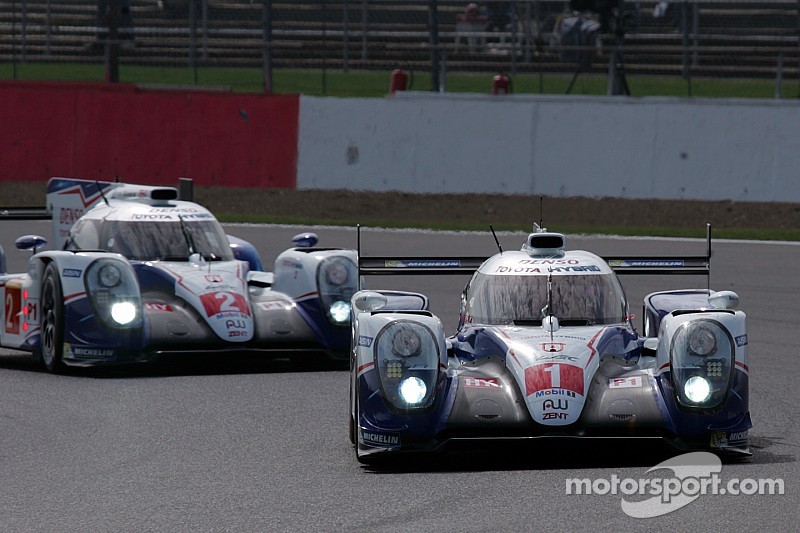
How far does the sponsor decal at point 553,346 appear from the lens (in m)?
8.40

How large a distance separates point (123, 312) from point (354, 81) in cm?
1874

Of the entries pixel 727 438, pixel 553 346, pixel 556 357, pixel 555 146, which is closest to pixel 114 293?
pixel 553 346

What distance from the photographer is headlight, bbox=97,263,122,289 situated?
1207 centimetres

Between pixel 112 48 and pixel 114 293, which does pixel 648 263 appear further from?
pixel 112 48

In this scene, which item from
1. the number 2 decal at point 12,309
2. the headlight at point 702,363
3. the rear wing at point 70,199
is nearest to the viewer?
the headlight at point 702,363

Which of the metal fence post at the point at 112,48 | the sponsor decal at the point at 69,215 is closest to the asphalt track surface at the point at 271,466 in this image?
the sponsor decal at the point at 69,215

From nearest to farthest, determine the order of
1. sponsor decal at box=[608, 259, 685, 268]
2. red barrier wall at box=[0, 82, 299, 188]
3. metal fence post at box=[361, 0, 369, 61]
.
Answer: sponsor decal at box=[608, 259, 685, 268] → red barrier wall at box=[0, 82, 299, 188] → metal fence post at box=[361, 0, 369, 61]

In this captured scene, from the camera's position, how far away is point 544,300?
9117 mm

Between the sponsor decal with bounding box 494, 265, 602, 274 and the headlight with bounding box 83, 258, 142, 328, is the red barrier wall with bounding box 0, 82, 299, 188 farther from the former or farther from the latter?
the sponsor decal with bounding box 494, 265, 602, 274

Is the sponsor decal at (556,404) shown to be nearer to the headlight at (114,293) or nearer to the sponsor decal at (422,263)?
the sponsor decal at (422,263)

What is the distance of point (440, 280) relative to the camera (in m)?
18.6

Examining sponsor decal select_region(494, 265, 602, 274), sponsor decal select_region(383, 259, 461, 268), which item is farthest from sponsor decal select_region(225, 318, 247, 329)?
sponsor decal select_region(494, 265, 602, 274)

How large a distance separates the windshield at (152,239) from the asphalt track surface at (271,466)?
0.91 meters

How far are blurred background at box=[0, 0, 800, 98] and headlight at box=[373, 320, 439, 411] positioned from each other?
2024 cm
